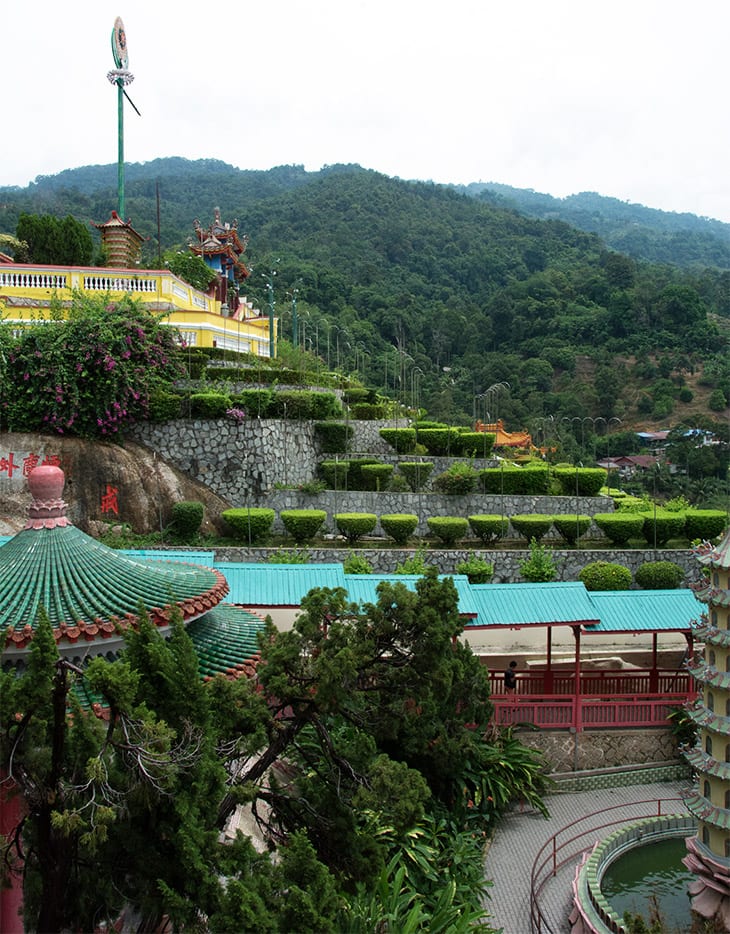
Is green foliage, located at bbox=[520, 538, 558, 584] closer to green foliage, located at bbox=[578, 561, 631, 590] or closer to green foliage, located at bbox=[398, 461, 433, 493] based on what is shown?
green foliage, located at bbox=[578, 561, 631, 590]

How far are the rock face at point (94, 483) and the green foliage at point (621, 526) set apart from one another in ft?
29.1

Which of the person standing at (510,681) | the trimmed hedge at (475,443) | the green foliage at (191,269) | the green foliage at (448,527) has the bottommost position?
the person standing at (510,681)

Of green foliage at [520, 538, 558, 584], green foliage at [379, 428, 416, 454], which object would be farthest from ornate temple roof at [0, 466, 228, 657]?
green foliage at [379, 428, 416, 454]

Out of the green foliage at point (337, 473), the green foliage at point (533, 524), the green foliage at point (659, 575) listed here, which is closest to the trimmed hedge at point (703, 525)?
the green foliage at point (659, 575)

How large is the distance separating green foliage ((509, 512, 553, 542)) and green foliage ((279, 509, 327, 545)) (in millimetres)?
4487

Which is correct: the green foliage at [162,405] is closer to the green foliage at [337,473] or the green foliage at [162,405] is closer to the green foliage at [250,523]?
the green foliage at [250,523]

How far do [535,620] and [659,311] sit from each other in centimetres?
4813

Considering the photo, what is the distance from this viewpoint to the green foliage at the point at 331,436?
22.0 metres

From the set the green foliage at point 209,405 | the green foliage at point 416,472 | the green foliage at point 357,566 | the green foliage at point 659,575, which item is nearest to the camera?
the green foliage at point 357,566

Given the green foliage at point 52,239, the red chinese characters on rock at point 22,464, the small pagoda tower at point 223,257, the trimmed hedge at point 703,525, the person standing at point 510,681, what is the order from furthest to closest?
the small pagoda tower at point 223,257
the green foliage at point 52,239
the trimmed hedge at point 703,525
the red chinese characters on rock at point 22,464
the person standing at point 510,681

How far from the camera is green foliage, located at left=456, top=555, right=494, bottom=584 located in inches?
691

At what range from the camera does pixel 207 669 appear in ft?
24.1

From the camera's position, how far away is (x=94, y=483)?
18.3m

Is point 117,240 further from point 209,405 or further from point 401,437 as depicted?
point 401,437
